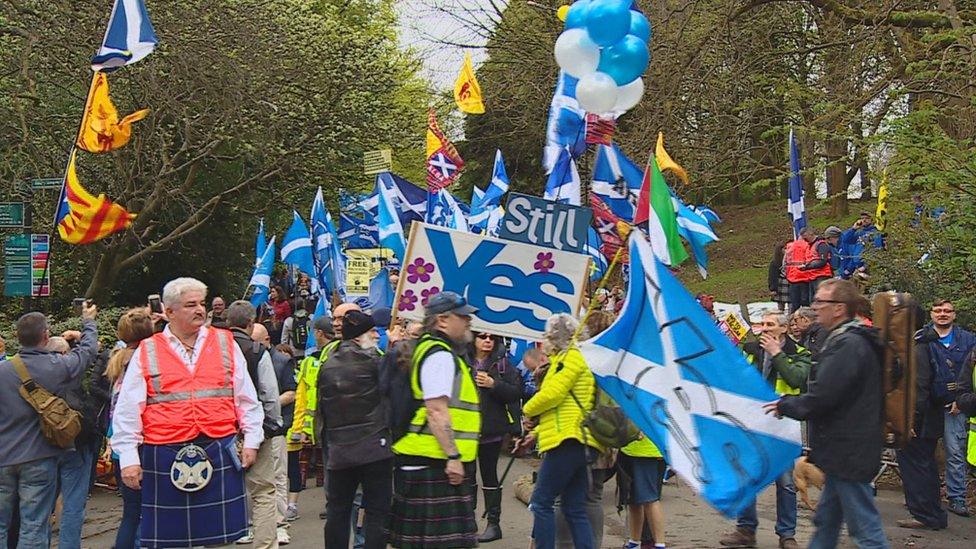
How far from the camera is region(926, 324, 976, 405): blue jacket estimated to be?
9438 millimetres

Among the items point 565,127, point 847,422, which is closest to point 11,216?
point 565,127

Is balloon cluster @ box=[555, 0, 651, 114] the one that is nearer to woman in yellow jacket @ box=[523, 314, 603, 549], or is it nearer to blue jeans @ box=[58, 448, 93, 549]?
woman in yellow jacket @ box=[523, 314, 603, 549]

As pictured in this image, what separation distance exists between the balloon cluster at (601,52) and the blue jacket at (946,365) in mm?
3389

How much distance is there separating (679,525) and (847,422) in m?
3.51

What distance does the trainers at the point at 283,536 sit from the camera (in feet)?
29.0

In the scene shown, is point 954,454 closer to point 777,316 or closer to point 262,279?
point 777,316

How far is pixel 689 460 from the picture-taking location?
6.48 m

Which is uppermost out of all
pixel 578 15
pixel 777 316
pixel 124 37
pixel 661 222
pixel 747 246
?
pixel 124 37

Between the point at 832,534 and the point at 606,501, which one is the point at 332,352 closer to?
the point at 832,534

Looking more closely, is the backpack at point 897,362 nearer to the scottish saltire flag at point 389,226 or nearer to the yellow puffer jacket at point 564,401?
the yellow puffer jacket at point 564,401

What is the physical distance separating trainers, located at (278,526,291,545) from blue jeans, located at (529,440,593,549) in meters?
2.60

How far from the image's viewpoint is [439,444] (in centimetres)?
627

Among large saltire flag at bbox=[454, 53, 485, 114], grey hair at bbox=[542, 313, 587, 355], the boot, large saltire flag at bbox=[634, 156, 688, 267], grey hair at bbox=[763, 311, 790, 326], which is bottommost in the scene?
the boot

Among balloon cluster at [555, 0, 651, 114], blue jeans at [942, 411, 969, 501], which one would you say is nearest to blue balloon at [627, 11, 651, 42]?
balloon cluster at [555, 0, 651, 114]
